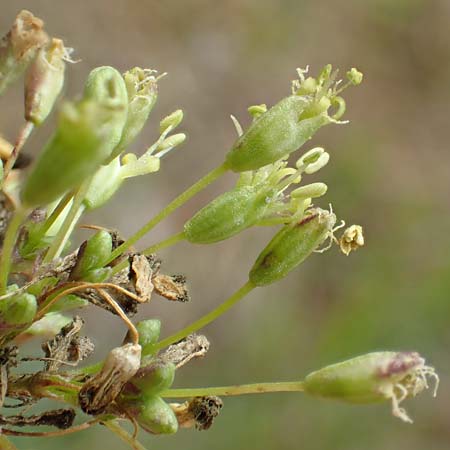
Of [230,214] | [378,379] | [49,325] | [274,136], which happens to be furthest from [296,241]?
[49,325]

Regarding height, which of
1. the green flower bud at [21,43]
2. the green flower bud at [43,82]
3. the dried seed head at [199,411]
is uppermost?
the green flower bud at [21,43]

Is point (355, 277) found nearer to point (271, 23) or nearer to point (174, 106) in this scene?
point (174, 106)

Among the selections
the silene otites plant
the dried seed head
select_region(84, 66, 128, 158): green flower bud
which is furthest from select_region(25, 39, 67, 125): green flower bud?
the dried seed head

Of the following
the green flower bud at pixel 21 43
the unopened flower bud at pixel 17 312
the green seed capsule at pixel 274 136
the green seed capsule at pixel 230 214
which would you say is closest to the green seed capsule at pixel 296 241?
the green seed capsule at pixel 230 214

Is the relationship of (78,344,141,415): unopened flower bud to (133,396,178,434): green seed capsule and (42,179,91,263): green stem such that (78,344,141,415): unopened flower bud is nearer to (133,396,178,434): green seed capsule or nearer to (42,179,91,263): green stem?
(133,396,178,434): green seed capsule

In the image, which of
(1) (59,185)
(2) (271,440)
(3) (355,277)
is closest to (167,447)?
(2) (271,440)

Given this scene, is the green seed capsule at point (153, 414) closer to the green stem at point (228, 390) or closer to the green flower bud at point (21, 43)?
the green stem at point (228, 390)

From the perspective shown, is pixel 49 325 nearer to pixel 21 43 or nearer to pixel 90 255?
pixel 90 255
